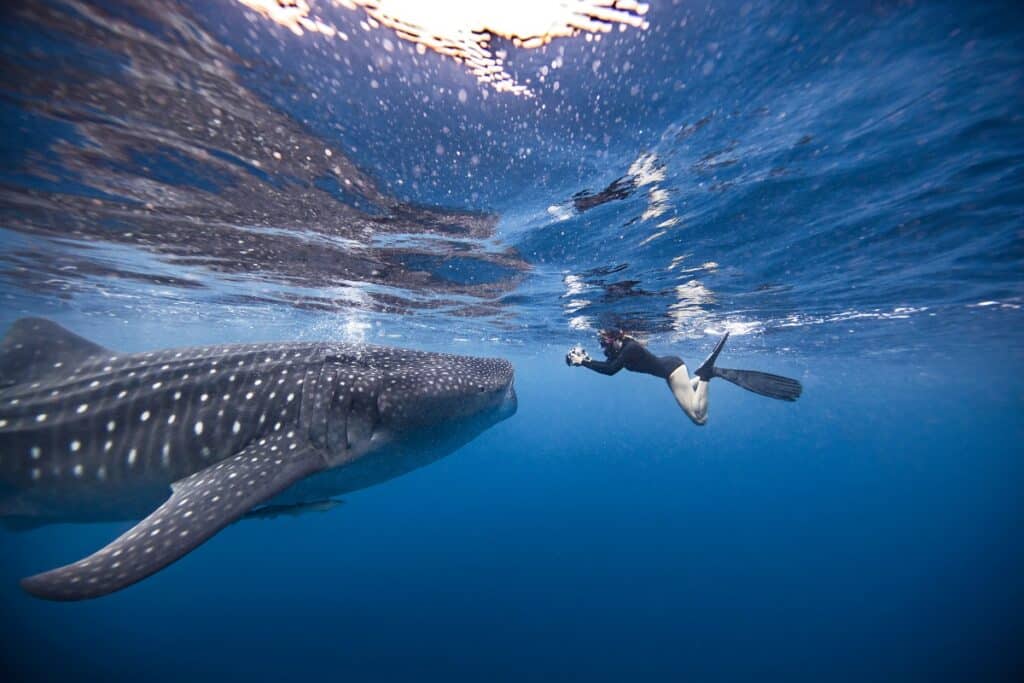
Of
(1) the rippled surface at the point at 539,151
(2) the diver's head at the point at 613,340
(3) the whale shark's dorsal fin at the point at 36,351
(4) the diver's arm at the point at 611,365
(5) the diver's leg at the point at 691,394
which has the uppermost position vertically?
(1) the rippled surface at the point at 539,151

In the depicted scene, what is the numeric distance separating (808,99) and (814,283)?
10.0 m

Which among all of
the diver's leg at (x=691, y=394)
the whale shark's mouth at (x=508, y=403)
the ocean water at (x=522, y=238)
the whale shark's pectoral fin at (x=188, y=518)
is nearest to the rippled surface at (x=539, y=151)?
the ocean water at (x=522, y=238)

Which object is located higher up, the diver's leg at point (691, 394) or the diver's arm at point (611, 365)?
the diver's arm at point (611, 365)

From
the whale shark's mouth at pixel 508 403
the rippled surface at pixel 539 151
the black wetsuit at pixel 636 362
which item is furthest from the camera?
the black wetsuit at pixel 636 362

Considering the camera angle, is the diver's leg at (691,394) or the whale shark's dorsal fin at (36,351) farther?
the diver's leg at (691,394)

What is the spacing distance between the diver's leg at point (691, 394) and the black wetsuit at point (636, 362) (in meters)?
0.24

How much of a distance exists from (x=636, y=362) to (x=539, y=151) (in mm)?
5688

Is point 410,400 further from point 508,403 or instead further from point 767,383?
point 767,383

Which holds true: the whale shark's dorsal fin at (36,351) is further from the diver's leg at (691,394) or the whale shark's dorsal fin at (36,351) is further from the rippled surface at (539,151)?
the diver's leg at (691,394)

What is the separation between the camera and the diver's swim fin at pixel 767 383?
850cm

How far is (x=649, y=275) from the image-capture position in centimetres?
1291

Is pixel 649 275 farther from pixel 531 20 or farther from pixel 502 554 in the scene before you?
pixel 502 554

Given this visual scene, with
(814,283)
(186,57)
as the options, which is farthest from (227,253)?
(814,283)

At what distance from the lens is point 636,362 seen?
9914 millimetres
